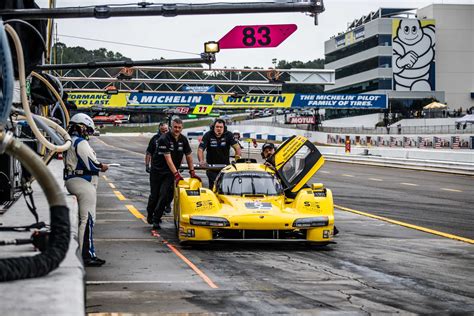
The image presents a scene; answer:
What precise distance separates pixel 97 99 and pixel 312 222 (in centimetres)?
6267

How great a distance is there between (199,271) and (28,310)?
6075mm

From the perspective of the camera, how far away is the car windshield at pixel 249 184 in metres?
12.6

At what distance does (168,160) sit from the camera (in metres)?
13.8

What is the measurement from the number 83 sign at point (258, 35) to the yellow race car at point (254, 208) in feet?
10.1

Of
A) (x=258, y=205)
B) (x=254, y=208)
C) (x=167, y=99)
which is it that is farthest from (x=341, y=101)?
(x=254, y=208)

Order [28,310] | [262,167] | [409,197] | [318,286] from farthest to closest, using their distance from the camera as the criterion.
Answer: [409,197]
[262,167]
[318,286]
[28,310]

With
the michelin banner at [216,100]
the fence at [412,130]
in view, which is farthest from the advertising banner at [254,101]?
the fence at [412,130]

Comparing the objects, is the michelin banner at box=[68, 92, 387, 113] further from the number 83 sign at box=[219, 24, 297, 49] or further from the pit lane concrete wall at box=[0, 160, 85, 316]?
the pit lane concrete wall at box=[0, 160, 85, 316]

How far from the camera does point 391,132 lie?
238 feet

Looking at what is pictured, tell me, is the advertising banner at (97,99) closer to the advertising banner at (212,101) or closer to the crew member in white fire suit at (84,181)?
the advertising banner at (212,101)

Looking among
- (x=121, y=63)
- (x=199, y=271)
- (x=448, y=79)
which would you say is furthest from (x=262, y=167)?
(x=448, y=79)

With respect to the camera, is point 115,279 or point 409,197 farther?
point 409,197

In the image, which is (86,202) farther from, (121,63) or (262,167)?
(262,167)

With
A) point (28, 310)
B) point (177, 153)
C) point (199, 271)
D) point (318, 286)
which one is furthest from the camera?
point (177, 153)
